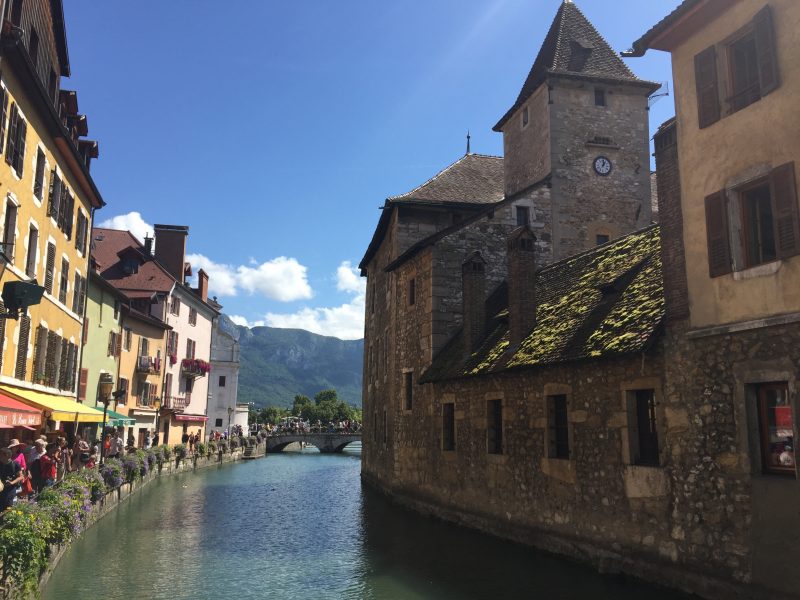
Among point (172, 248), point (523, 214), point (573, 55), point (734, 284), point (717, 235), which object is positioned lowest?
point (734, 284)

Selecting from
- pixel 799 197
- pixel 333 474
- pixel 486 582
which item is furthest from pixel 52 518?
pixel 333 474

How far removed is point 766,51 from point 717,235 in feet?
8.64

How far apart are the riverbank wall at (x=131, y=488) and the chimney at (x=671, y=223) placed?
32.7 feet

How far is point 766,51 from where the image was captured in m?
9.53

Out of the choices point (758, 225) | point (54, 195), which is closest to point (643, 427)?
point (758, 225)

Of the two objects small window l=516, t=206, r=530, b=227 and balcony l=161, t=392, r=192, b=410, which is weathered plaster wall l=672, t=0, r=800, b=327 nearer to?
small window l=516, t=206, r=530, b=227

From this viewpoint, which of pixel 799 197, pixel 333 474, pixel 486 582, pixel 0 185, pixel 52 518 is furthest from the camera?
pixel 333 474

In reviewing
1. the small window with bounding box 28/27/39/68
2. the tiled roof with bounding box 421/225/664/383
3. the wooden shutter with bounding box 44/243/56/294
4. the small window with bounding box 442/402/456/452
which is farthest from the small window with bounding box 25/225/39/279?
A: the small window with bounding box 442/402/456/452

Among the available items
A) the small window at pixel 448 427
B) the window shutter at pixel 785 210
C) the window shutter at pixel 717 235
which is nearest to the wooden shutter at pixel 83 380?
the small window at pixel 448 427

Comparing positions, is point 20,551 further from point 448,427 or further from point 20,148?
point 448,427

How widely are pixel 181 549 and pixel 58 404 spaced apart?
17.6 feet

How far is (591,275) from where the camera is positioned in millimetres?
16375

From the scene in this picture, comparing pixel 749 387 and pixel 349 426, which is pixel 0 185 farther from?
pixel 349 426

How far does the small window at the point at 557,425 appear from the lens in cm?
1394
